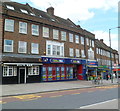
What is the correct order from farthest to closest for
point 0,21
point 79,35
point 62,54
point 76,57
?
point 79,35 < point 76,57 < point 62,54 < point 0,21

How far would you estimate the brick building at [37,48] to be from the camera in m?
19.2

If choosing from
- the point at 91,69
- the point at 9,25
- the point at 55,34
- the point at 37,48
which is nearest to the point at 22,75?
the point at 37,48

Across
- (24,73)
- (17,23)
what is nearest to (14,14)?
(17,23)

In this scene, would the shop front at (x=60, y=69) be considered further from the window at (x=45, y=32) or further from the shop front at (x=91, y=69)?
the window at (x=45, y=32)

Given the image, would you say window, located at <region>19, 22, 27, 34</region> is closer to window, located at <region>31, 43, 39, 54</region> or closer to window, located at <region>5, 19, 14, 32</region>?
window, located at <region>5, 19, 14, 32</region>

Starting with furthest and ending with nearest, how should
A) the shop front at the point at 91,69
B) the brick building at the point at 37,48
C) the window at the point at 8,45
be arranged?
the shop front at the point at 91,69 < the brick building at the point at 37,48 < the window at the point at 8,45

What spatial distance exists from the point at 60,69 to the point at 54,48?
3.64 meters

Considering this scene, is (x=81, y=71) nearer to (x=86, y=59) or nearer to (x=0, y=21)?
(x=86, y=59)

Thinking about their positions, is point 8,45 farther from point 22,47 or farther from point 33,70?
point 33,70

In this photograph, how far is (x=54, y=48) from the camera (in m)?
24.5

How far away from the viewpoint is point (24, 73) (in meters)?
20.3

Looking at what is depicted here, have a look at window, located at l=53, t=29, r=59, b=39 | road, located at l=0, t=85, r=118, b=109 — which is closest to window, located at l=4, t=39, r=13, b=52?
window, located at l=53, t=29, r=59, b=39

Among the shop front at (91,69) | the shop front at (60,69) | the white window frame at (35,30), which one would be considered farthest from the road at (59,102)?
the shop front at (91,69)

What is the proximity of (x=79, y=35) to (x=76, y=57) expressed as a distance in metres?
4.75
